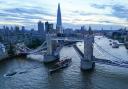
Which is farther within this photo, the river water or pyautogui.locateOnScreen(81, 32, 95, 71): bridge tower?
pyautogui.locateOnScreen(81, 32, 95, 71): bridge tower

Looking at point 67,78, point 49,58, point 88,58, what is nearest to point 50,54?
point 49,58

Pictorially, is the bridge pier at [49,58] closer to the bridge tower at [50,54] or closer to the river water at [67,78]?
the bridge tower at [50,54]

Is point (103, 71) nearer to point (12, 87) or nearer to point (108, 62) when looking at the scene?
point (108, 62)

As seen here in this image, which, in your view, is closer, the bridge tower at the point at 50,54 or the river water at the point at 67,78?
the river water at the point at 67,78

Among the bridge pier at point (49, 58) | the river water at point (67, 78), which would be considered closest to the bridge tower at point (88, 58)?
the river water at point (67, 78)

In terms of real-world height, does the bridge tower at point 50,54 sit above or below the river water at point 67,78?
above

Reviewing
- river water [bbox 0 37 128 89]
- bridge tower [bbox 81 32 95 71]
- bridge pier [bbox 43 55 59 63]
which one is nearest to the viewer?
river water [bbox 0 37 128 89]

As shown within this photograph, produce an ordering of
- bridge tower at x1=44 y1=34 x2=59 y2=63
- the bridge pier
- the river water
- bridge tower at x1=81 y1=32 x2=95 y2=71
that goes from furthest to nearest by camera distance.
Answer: bridge tower at x1=44 y1=34 x2=59 y2=63 < the bridge pier < bridge tower at x1=81 y1=32 x2=95 y2=71 < the river water

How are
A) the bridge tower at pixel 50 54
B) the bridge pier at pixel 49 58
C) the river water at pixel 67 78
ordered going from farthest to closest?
the bridge tower at pixel 50 54 → the bridge pier at pixel 49 58 → the river water at pixel 67 78

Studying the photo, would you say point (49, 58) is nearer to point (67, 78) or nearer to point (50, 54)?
point (50, 54)

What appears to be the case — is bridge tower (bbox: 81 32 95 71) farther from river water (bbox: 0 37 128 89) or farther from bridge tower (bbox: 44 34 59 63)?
bridge tower (bbox: 44 34 59 63)

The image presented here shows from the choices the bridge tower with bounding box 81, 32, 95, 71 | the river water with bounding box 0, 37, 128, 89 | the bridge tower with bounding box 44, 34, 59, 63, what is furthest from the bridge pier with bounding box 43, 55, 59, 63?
the bridge tower with bounding box 81, 32, 95, 71
